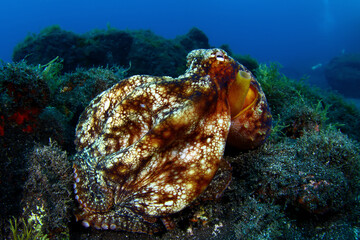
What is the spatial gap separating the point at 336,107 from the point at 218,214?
7.03 metres

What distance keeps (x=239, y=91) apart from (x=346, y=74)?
98.5 feet

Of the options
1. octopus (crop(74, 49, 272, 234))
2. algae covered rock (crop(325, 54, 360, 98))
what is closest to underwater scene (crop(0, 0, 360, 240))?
octopus (crop(74, 49, 272, 234))

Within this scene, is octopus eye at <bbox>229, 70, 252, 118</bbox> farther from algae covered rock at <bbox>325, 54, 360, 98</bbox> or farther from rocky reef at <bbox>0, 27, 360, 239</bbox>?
algae covered rock at <bbox>325, 54, 360, 98</bbox>

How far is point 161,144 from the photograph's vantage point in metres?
2.07

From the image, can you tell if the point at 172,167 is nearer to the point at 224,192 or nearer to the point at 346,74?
the point at 224,192

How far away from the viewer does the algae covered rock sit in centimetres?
2380

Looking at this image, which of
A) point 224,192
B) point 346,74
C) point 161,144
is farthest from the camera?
point 346,74

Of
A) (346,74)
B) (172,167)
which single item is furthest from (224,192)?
(346,74)

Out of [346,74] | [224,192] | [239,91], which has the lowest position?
[346,74]

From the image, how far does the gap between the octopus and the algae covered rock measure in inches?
1072

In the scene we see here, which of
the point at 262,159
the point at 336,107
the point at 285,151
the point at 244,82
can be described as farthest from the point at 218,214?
the point at 336,107

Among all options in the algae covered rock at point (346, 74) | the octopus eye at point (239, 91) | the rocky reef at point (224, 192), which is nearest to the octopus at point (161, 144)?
the octopus eye at point (239, 91)

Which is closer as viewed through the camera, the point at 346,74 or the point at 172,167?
the point at 172,167

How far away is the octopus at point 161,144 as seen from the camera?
6.92ft
